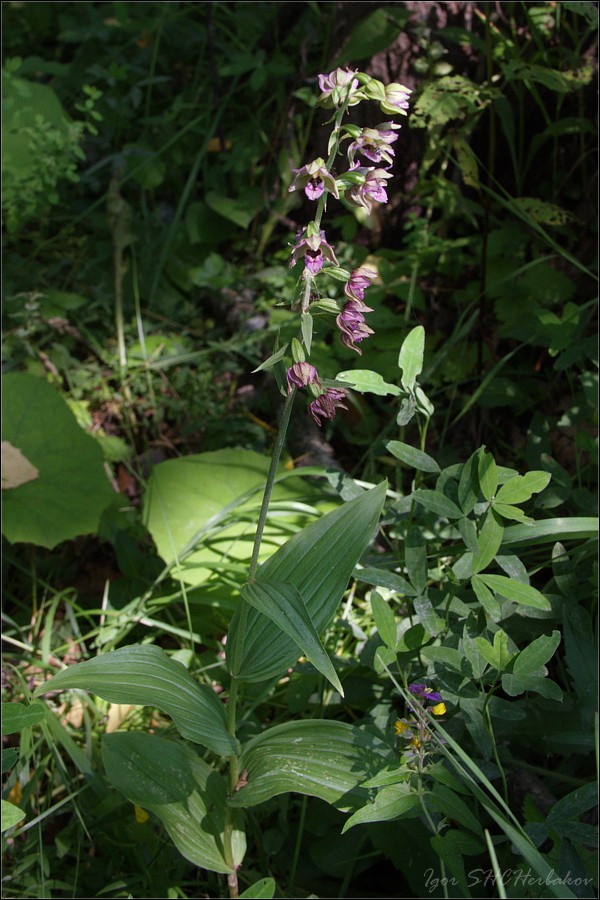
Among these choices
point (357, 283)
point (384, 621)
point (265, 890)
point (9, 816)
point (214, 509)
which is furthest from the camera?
point (214, 509)

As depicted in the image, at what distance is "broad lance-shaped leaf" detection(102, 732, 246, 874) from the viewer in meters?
1.67

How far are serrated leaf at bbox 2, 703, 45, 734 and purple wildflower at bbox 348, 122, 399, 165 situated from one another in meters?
1.12

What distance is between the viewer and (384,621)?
1.55m

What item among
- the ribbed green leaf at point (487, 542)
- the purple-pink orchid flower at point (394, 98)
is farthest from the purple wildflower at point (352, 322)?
the ribbed green leaf at point (487, 542)

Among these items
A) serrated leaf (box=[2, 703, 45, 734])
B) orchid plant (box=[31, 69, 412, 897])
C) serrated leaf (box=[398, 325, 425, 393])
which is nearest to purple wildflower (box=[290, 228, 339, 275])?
orchid plant (box=[31, 69, 412, 897])

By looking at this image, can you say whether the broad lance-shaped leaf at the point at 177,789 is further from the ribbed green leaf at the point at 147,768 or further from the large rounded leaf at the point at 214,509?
the large rounded leaf at the point at 214,509

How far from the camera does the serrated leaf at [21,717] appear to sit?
130cm

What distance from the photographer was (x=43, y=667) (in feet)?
7.07

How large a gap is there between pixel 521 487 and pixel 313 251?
64 centimetres

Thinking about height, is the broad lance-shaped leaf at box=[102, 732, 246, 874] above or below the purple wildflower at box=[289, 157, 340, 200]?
below

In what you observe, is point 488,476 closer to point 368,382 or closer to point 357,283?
point 368,382

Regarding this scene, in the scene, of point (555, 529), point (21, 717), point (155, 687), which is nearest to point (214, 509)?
point (155, 687)

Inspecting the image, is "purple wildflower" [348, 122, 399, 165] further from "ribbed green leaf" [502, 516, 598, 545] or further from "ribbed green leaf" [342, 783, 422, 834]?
"ribbed green leaf" [342, 783, 422, 834]

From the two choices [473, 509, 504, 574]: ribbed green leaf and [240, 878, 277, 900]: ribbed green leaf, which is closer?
[240, 878, 277, 900]: ribbed green leaf
